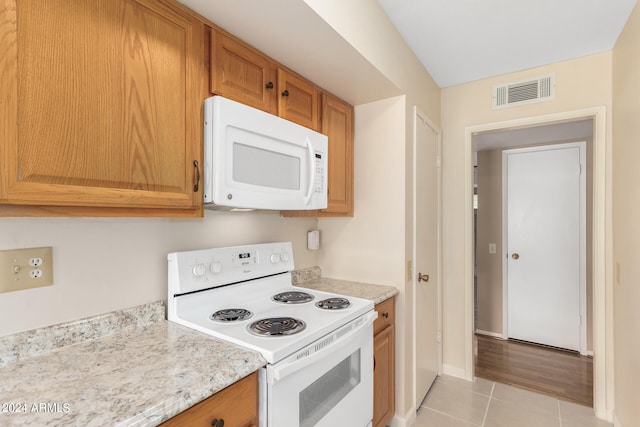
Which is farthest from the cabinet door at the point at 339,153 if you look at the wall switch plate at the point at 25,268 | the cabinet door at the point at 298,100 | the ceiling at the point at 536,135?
the ceiling at the point at 536,135

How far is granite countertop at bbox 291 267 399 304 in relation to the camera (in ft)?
6.10

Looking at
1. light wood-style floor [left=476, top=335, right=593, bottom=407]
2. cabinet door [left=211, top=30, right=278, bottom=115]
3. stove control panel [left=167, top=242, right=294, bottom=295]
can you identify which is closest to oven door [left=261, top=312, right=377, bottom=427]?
stove control panel [left=167, top=242, right=294, bottom=295]

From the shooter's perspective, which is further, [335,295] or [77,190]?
[335,295]

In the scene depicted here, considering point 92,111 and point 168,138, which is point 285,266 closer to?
point 168,138

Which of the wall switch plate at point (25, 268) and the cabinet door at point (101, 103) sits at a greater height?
the cabinet door at point (101, 103)

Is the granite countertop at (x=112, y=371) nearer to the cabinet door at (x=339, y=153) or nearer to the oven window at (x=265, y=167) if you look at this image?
the oven window at (x=265, y=167)

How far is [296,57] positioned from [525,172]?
9.84ft

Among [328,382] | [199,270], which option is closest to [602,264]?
[328,382]

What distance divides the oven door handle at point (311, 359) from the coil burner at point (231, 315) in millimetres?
351

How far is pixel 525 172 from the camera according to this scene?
3484mm

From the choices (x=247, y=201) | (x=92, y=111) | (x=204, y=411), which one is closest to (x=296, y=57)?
(x=247, y=201)

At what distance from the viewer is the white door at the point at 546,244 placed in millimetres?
3232

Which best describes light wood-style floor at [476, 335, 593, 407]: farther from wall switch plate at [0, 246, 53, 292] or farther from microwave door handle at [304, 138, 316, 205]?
wall switch plate at [0, 246, 53, 292]

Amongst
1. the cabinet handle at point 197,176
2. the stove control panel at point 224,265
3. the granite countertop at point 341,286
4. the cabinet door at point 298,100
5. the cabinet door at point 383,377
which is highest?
the cabinet door at point 298,100
